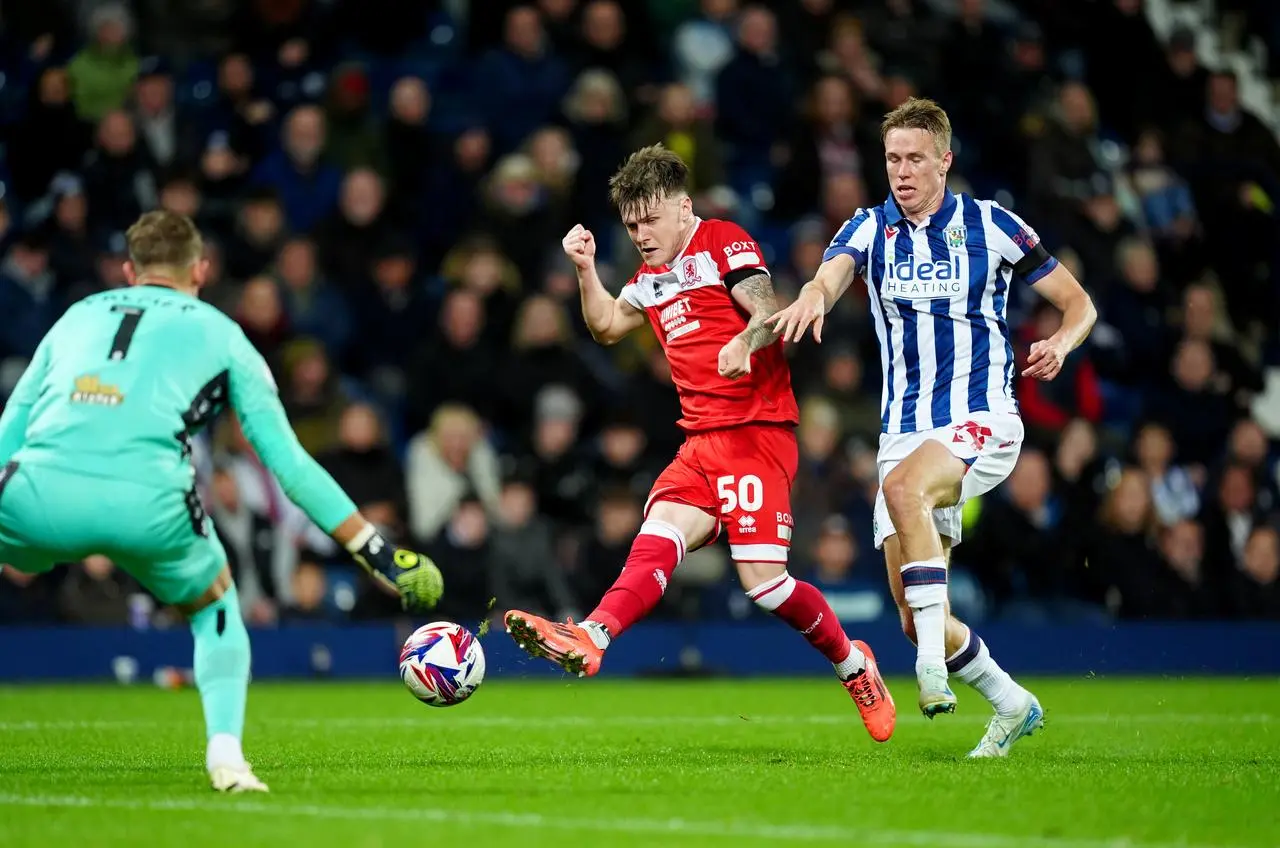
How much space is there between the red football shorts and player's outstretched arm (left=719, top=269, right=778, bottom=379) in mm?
500

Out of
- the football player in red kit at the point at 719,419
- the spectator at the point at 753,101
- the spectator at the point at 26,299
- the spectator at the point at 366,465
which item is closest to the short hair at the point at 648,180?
the football player in red kit at the point at 719,419

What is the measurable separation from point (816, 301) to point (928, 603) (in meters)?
1.31

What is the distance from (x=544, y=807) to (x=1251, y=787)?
8.53ft

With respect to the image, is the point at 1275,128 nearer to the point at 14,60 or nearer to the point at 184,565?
the point at 14,60

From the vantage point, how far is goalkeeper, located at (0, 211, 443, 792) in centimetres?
630

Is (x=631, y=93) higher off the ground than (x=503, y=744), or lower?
higher

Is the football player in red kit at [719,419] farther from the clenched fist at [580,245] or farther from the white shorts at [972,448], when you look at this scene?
the white shorts at [972,448]

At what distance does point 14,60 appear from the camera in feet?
52.2

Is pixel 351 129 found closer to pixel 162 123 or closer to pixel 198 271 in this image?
pixel 162 123

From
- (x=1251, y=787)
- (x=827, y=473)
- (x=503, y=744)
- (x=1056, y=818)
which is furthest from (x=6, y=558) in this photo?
(x=827, y=473)

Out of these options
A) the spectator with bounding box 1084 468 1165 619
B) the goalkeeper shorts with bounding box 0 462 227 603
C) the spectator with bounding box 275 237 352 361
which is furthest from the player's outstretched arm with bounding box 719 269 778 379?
the spectator with bounding box 275 237 352 361

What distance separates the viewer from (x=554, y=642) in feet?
24.7

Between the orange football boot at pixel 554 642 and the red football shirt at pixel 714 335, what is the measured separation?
1398 millimetres

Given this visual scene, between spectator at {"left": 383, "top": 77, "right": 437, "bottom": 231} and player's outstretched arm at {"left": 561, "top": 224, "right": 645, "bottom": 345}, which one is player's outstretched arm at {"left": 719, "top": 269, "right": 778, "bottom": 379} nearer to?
player's outstretched arm at {"left": 561, "top": 224, "right": 645, "bottom": 345}
